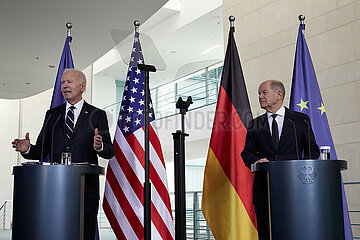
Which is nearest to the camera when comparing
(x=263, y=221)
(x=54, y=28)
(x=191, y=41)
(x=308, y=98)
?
(x=263, y=221)

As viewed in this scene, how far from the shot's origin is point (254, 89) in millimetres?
5609

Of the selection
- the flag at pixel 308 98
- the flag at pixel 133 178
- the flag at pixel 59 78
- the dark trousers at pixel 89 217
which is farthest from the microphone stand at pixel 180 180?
the flag at pixel 59 78

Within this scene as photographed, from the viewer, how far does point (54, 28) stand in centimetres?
475

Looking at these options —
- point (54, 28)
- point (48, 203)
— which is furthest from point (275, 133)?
point (54, 28)

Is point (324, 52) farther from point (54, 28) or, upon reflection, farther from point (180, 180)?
point (54, 28)

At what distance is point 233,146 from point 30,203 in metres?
1.92

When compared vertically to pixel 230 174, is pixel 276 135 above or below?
above

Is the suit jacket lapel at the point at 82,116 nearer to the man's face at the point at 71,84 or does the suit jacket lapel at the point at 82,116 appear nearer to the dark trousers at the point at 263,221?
the man's face at the point at 71,84

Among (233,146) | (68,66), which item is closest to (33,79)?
(68,66)

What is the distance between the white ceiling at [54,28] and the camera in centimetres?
Answer: 418

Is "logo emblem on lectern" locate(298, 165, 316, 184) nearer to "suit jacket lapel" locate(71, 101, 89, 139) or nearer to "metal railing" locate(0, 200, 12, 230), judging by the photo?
"suit jacket lapel" locate(71, 101, 89, 139)

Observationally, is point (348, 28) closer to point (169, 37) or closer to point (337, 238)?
point (337, 238)

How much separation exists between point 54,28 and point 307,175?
135 inches

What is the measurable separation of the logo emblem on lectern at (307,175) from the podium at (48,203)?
1089 millimetres
